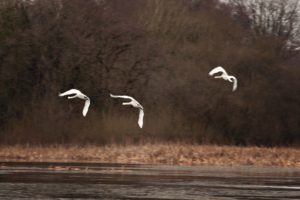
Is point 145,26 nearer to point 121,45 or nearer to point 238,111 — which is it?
point 121,45

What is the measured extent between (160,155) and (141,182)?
11.7 meters

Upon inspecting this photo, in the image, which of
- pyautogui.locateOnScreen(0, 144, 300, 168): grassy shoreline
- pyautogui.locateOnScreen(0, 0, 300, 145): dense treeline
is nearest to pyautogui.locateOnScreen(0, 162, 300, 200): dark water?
pyautogui.locateOnScreen(0, 144, 300, 168): grassy shoreline

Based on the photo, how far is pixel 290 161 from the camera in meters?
42.4

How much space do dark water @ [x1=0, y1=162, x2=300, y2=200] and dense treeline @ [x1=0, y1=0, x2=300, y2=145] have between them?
36.9 ft

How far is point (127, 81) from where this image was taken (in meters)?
52.3

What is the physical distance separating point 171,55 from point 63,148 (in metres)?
10.9

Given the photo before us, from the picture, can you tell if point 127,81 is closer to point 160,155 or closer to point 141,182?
point 160,155

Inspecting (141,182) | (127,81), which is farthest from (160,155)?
(141,182)

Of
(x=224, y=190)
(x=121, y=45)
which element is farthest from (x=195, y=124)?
(x=224, y=190)

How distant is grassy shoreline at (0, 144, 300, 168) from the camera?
41719 millimetres

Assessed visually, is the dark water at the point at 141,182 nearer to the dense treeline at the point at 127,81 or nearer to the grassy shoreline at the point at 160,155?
the grassy shoreline at the point at 160,155

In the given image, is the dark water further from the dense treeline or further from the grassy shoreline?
the dense treeline

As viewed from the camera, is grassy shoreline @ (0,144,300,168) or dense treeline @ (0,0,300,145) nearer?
grassy shoreline @ (0,144,300,168)

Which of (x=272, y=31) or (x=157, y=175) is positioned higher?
(x=272, y=31)
